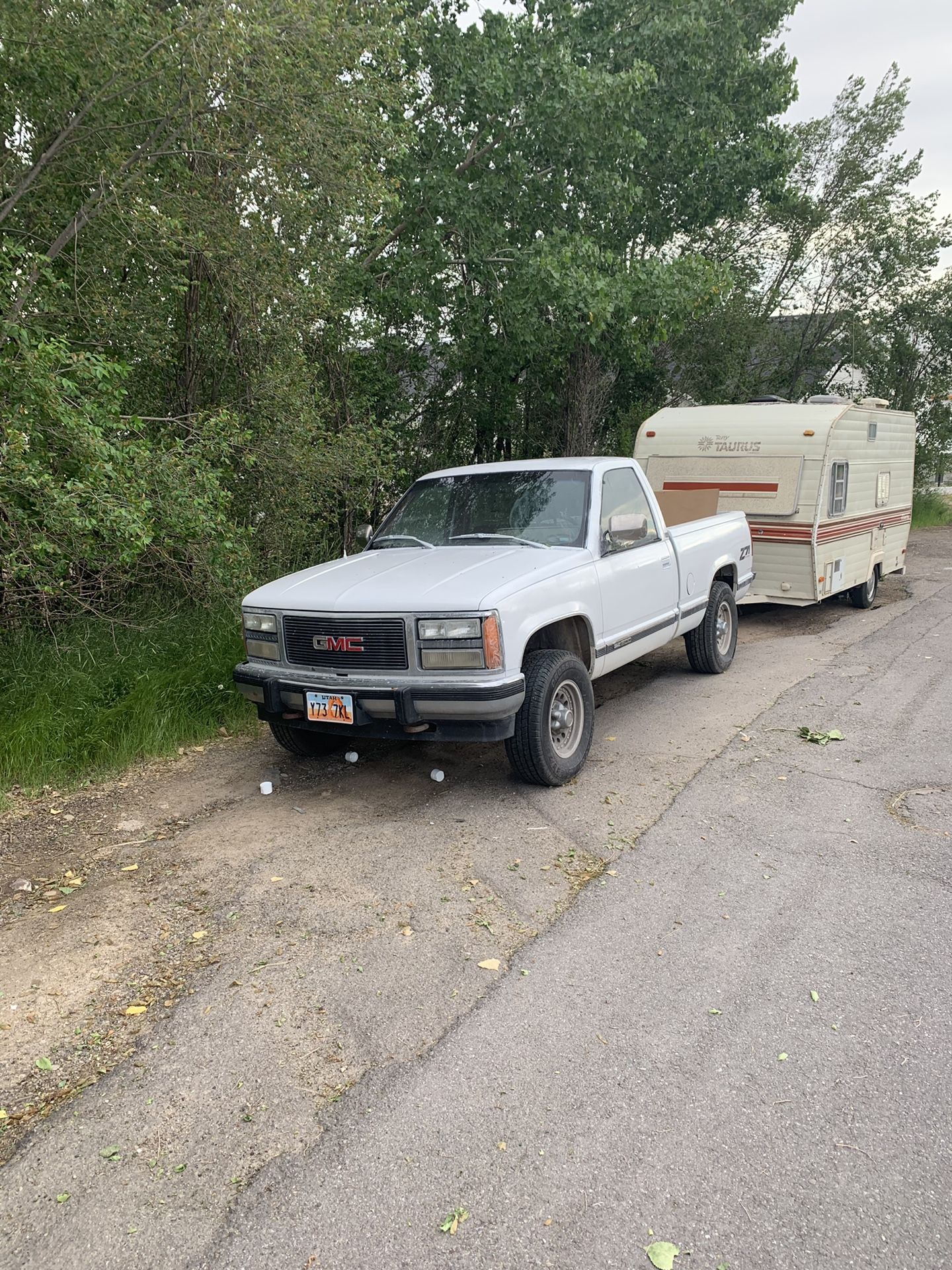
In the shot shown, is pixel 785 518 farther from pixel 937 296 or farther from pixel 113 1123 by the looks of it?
pixel 937 296

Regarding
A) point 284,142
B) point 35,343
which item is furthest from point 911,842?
point 284,142

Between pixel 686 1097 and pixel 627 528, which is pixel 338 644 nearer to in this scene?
pixel 627 528

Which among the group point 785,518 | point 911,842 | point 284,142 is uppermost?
point 284,142

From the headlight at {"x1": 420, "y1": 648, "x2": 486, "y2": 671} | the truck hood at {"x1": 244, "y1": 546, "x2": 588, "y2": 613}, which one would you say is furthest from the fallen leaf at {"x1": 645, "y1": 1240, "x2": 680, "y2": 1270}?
the truck hood at {"x1": 244, "y1": 546, "x2": 588, "y2": 613}

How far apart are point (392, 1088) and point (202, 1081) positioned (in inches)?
24.4

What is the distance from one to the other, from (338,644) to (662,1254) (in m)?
3.56

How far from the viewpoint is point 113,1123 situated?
2812 mm

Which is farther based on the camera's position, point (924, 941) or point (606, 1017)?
point (924, 941)

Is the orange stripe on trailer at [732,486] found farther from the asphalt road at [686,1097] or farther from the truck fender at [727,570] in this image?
the asphalt road at [686,1097]

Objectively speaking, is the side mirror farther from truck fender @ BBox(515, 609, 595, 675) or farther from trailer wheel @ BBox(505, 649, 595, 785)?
trailer wheel @ BBox(505, 649, 595, 785)

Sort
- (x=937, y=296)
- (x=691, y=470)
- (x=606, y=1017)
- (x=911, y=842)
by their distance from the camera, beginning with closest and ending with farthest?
(x=606, y=1017) → (x=911, y=842) → (x=691, y=470) → (x=937, y=296)

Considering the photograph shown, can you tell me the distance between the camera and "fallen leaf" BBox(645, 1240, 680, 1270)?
2264 mm

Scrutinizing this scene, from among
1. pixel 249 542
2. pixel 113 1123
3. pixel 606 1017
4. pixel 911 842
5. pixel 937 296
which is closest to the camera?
pixel 113 1123

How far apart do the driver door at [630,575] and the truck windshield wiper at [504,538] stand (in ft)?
1.40
